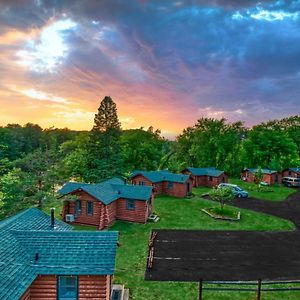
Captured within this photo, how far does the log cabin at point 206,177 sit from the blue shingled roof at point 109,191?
2801 centimetres

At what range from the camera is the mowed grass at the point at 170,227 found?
57.8 feet

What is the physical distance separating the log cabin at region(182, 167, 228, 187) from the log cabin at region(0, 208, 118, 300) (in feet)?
158

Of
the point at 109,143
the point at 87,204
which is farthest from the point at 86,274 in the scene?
the point at 109,143

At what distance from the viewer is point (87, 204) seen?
32094 millimetres

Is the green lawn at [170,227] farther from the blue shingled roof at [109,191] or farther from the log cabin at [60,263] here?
the log cabin at [60,263]

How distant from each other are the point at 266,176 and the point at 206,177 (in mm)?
14415

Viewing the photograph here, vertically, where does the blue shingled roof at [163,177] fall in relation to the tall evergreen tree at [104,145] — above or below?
below

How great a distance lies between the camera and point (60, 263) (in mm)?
14094

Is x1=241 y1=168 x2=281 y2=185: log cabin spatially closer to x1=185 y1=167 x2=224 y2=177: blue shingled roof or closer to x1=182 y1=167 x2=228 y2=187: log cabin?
x1=182 y1=167 x2=228 y2=187: log cabin

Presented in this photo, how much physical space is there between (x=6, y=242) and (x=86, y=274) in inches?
168

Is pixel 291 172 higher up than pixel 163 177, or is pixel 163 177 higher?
pixel 291 172

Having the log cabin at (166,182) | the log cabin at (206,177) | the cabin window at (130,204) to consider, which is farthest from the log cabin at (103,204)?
the log cabin at (206,177)

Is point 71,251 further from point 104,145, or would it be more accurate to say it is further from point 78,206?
point 104,145

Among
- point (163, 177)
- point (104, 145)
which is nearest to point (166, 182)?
point (163, 177)
